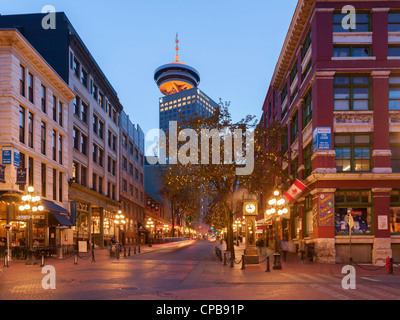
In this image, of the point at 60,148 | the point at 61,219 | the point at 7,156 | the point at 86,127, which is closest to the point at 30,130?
the point at 7,156

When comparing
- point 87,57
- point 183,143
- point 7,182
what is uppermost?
point 87,57

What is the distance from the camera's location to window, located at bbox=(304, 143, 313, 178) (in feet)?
110

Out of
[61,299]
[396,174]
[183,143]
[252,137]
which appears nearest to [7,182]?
[183,143]

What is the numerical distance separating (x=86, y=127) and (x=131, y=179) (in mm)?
29035

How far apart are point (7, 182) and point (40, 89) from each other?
946 cm

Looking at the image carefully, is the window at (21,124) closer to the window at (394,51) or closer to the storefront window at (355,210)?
the storefront window at (355,210)

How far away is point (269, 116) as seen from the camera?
59.0 metres

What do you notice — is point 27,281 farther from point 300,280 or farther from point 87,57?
point 87,57

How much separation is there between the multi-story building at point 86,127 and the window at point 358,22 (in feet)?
84.0

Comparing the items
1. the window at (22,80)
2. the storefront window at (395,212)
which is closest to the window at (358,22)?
the storefront window at (395,212)

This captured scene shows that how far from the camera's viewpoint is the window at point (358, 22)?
31.4 m

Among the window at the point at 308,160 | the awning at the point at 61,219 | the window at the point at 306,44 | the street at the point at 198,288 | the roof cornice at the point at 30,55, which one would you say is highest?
the window at the point at 306,44
